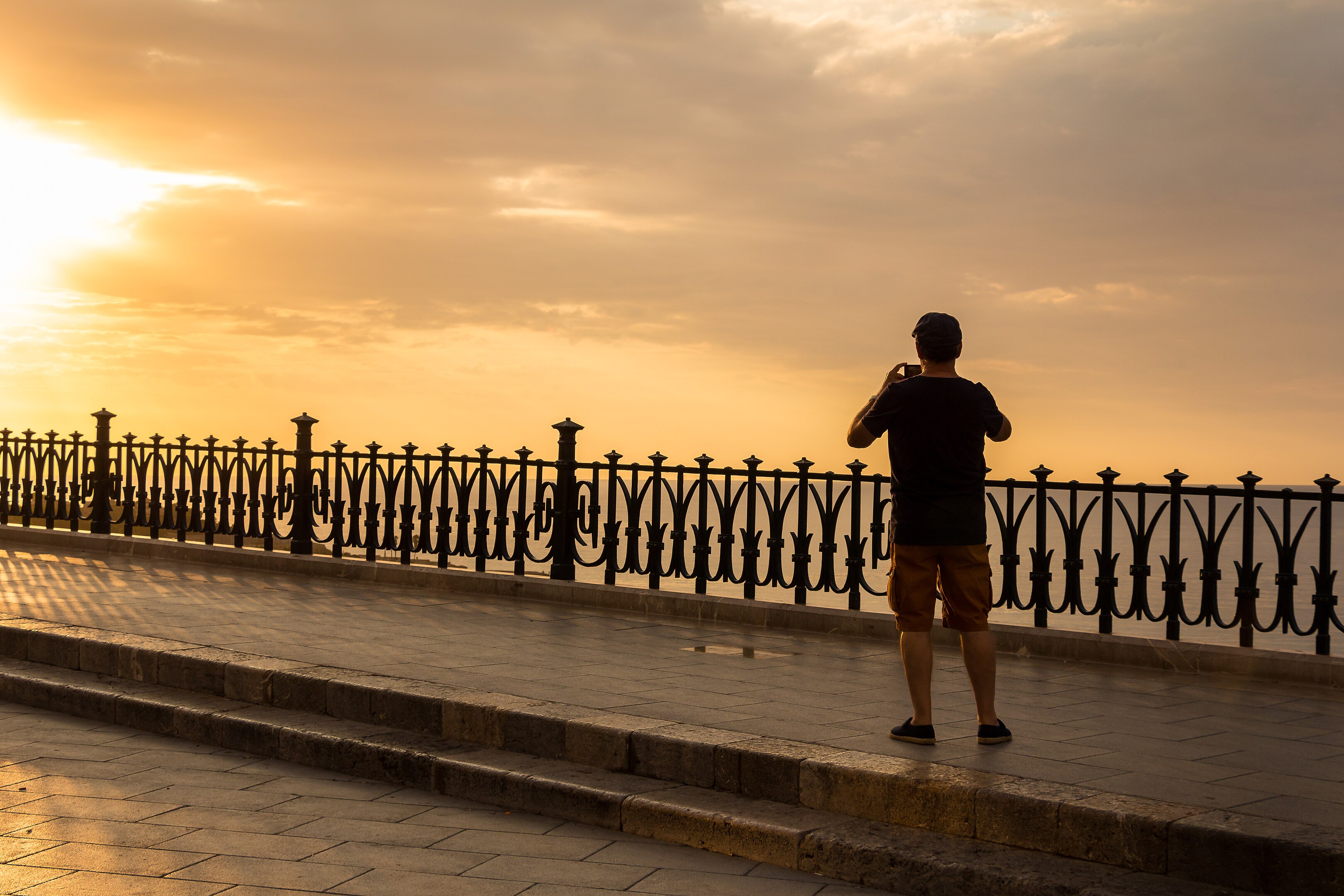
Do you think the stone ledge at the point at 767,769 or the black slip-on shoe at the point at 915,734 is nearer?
the stone ledge at the point at 767,769

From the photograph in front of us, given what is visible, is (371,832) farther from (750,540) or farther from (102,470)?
(102,470)

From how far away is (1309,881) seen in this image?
4.03 m

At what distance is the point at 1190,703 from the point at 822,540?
3354 mm

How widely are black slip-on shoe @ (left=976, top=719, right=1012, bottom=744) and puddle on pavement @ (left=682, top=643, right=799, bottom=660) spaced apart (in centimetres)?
258

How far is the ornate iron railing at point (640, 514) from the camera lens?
8.42 meters

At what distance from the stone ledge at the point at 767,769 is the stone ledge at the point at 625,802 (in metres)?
0.05

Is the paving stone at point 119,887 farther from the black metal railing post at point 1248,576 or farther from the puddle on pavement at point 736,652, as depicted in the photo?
the black metal railing post at point 1248,576

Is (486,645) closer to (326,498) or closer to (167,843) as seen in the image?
(167,843)

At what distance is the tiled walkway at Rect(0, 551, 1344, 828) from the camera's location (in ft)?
17.0

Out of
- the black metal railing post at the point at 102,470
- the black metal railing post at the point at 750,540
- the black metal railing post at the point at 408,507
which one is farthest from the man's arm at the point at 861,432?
the black metal railing post at the point at 102,470

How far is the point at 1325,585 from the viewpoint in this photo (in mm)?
8000

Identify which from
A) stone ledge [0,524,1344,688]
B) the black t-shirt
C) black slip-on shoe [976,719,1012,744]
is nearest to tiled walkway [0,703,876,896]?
black slip-on shoe [976,719,1012,744]

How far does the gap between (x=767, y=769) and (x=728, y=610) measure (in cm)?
463

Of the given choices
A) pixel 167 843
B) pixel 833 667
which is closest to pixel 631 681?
pixel 833 667
